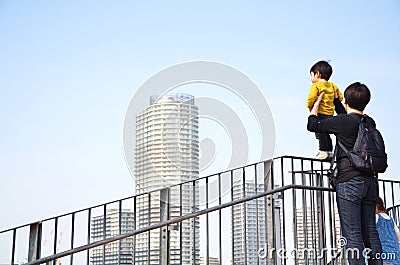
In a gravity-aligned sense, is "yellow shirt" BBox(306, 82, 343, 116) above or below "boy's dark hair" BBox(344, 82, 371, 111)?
above

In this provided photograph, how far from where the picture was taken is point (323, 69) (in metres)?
5.59

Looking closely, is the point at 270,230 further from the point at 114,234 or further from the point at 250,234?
the point at 114,234

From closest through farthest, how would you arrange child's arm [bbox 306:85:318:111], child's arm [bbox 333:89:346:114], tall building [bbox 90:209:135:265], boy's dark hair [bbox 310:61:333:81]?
1. child's arm [bbox 306:85:318:111]
2. boy's dark hair [bbox 310:61:333:81]
3. child's arm [bbox 333:89:346:114]
4. tall building [bbox 90:209:135:265]

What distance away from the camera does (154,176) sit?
29.9 feet

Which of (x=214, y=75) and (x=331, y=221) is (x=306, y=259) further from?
(x=214, y=75)

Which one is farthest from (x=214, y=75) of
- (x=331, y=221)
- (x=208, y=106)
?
(x=331, y=221)

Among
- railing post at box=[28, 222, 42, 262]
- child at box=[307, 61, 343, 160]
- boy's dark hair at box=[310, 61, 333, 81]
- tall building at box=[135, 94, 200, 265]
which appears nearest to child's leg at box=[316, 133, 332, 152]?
child at box=[307, 61, 343, 160]

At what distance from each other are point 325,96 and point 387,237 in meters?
1.55

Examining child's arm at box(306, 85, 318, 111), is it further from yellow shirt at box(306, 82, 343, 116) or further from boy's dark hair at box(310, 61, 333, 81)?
boy's dark hair at box(310, 61, 333, 81)

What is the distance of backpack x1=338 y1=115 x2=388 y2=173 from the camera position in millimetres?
4429

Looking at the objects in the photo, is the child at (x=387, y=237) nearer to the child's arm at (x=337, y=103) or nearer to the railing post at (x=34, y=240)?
the child's arm at (x=337, y=103)

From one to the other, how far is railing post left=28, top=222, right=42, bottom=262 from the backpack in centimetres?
369

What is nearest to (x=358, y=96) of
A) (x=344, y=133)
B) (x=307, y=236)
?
(x=344, y=133)

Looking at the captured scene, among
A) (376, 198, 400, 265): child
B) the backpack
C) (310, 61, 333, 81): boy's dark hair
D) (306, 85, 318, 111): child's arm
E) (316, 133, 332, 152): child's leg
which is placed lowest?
(376, 198, 400, 265): child
